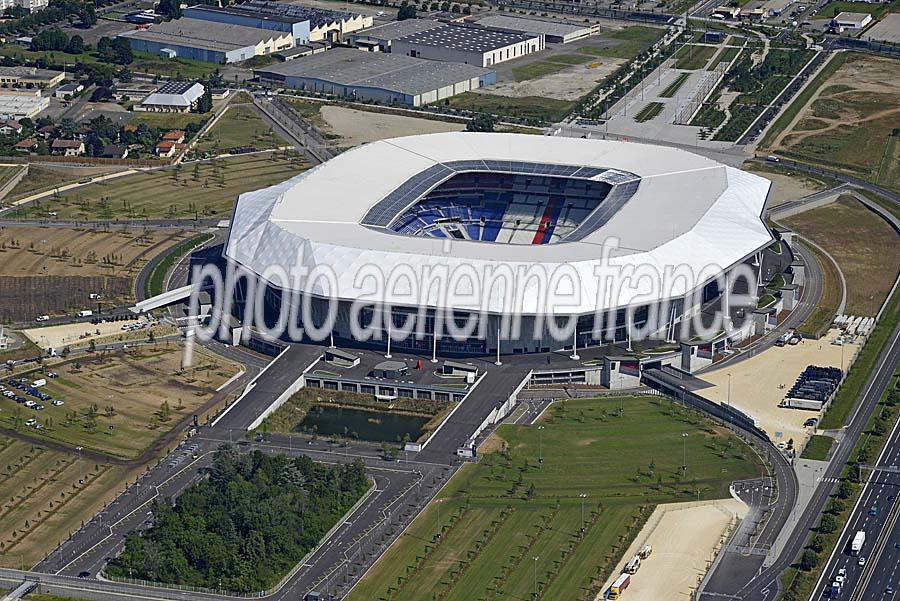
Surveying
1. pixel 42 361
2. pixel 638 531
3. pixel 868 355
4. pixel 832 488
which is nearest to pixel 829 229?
pixel 868 355

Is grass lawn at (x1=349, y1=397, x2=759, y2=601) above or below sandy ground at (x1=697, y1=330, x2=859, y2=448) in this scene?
below

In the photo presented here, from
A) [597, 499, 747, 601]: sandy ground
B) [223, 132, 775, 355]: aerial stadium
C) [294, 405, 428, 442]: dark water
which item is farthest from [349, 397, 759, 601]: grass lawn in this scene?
[223, 132, 775, 355]: aerial stadium

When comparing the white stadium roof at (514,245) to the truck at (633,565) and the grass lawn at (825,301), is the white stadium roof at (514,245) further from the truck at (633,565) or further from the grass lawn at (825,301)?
the truck at (633,565)

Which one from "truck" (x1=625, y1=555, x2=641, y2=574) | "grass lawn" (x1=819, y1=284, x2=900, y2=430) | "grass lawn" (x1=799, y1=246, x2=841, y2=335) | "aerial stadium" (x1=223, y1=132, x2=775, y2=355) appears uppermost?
"aerial stadium" (x1=223, y1=132, x2=775, y2=355)

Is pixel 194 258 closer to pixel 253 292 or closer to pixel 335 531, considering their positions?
pixel 253 292

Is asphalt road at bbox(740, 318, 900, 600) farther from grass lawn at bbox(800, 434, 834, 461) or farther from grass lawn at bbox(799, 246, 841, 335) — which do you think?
grass lawn at bbox(799, 246, 841, 335)

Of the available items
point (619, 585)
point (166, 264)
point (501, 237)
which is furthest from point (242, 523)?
point (501, 237)
